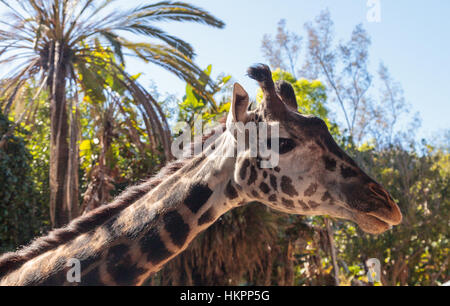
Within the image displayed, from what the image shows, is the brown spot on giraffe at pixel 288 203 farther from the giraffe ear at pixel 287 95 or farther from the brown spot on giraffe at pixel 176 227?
the giraffe ear at pixel 287 95

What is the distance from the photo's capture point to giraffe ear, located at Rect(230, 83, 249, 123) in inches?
99.6

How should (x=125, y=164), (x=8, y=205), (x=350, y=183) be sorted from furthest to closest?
1. (x=125, y=164)
2. (x=8, y=205)
3. (x=350, y=183)

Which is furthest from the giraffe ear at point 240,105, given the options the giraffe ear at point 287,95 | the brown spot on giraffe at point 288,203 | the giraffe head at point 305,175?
the brown spot on giraffe at point 288,203

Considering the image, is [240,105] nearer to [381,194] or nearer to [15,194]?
[381,194]

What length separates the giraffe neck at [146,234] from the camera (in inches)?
91.0

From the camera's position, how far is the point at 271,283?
855 cm

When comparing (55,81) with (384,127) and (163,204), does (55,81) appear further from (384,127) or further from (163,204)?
(384,127)

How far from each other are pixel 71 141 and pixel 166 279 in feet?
10.2

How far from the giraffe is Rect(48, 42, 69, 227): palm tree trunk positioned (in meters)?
4.14

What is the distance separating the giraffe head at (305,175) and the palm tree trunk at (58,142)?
4.77 meters

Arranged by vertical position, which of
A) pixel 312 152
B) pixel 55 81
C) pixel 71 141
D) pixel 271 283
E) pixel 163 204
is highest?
pixel 55 81

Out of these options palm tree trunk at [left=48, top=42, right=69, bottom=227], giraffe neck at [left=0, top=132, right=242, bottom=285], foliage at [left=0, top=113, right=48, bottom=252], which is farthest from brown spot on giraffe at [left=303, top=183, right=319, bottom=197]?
foliage at [left=0, top=113, right=48, bottom=252]

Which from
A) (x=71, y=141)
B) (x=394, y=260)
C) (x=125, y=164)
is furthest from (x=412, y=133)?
(x=71, y=141)

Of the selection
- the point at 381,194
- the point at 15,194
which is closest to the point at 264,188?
the point at 381,194
